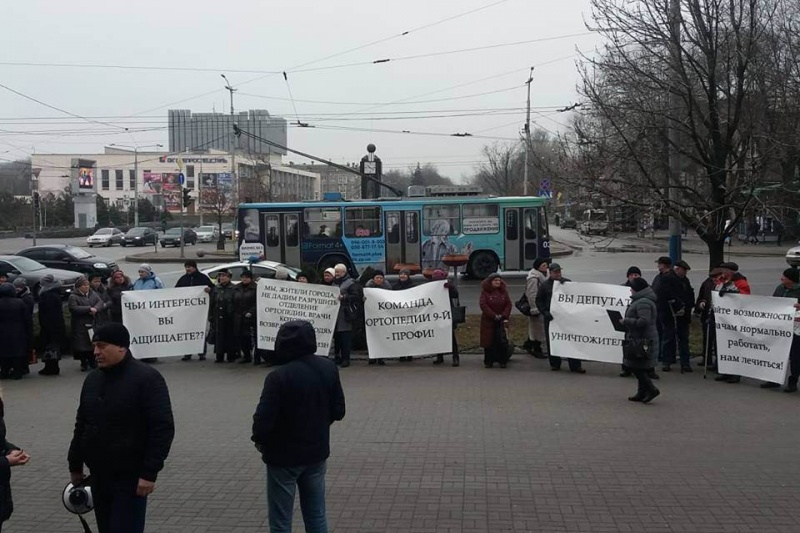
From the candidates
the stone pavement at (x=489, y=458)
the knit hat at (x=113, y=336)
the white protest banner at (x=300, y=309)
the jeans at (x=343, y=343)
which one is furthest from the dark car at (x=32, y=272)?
the knit hat at (x=113, y=336)

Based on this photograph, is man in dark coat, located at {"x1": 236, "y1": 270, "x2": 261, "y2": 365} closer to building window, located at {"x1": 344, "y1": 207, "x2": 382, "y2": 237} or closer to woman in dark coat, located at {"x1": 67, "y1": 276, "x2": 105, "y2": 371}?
woman in dark coat, located at {"x1": 67, "y1": 276, "x2": 105, "y2": 371}

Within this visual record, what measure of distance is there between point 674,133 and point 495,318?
16.9ft

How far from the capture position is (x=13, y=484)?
6910 millimetres

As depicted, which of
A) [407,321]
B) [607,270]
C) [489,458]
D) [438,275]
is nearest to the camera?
[489,458]

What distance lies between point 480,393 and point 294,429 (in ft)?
20.2

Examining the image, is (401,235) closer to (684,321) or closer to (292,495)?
(684,321)

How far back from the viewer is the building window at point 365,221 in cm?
2756

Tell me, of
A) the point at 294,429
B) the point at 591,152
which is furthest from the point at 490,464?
the point at 591,152

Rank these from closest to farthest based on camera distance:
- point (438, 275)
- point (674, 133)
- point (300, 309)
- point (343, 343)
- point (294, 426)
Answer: point (294, 426), point (300, 309), point (343, 343), point (438, 275), point (674, 133)

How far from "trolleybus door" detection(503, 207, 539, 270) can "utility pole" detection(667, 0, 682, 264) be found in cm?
1216

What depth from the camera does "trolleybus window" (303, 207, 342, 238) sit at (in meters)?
27.7

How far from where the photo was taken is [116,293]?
43.4ft

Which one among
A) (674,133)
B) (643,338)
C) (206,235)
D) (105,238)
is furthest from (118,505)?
(206,235)

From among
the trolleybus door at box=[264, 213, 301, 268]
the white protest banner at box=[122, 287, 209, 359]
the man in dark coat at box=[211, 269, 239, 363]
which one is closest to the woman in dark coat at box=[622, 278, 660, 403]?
the man in dark coat at box=[211, 269, 239, 363]
